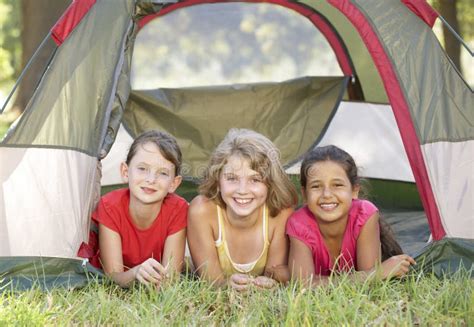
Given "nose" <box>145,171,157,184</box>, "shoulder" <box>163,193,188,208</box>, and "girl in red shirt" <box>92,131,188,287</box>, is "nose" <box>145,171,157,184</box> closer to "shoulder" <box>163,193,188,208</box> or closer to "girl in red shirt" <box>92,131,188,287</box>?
→ "girl in red shirt" <box>92,131,188,287</box>

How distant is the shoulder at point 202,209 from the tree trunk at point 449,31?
4.63m

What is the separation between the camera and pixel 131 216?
278 cm

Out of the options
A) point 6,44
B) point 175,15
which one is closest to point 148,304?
point 175,15

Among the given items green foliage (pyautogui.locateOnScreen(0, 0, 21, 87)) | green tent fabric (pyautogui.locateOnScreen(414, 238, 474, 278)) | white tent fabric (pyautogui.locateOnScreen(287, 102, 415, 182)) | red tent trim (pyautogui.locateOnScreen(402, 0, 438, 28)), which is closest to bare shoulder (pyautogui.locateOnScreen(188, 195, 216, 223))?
green tent fabric (pyautogui.locateOnScreen(414, 238, 474, 278))

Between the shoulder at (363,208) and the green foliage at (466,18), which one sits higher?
the green foliage at (466,18)

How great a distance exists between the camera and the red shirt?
2758mm

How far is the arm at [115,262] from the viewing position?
249 cm

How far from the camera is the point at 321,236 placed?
274 centimetres

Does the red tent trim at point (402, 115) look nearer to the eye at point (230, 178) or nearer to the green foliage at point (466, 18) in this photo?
the eye at point (230, 178)

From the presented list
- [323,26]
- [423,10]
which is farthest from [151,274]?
[323,26]

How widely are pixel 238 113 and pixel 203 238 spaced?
1669 millimetres

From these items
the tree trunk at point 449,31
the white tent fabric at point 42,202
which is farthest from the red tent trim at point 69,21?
the tree trunk at point 449,31

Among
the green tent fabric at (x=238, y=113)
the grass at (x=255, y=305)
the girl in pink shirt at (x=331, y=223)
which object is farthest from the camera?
the green tent fabric at (x=238, y=113)

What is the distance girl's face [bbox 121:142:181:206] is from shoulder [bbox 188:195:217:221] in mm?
118
